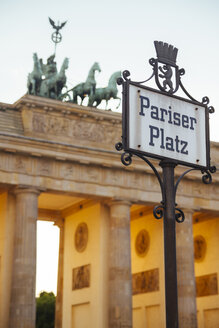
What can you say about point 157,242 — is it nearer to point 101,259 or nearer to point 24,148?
point 101,259

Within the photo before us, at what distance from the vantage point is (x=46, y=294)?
7962cm

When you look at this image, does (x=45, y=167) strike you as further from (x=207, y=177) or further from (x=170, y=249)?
(x=170, y=249)


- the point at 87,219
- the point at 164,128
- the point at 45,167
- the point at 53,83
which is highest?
the point at 53,83

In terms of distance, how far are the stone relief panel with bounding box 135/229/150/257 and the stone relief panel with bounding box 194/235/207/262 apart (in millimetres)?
4580

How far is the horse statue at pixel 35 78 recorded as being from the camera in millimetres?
33062

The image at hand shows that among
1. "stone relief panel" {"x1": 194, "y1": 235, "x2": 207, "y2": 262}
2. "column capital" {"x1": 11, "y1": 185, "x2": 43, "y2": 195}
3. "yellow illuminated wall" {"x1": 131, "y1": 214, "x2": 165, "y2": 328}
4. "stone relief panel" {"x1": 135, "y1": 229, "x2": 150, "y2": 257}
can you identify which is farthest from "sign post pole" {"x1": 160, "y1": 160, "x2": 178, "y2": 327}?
"stone relief panel" {"x1": 194, "y1": 235, "x2": 207, "y2": 262}

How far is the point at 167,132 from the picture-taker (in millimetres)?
5938

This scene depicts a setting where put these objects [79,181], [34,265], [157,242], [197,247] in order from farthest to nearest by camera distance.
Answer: [197,247] → [157,242] → [79,181] → [34,265]

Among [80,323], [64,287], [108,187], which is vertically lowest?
[80,323]

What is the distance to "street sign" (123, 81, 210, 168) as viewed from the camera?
579 centimetres

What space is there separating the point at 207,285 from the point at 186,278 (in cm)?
609

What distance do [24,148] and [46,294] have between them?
52848mm

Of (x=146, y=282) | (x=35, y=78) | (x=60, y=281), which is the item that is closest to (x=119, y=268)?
(x=146, y=282)

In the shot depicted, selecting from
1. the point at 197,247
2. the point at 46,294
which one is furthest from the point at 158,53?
the point at 46,294
